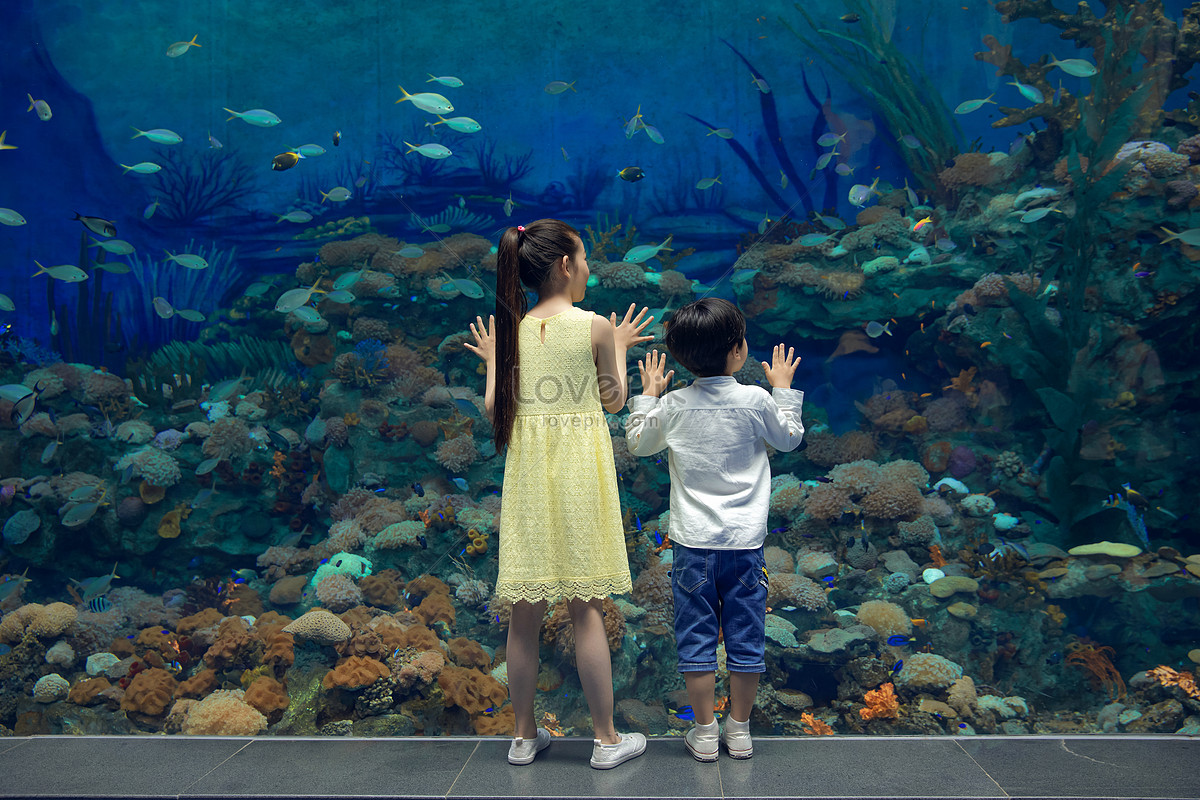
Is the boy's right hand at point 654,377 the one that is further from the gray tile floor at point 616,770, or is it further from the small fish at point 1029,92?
the small fish at point 1029,92

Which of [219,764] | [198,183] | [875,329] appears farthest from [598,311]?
[219,764]

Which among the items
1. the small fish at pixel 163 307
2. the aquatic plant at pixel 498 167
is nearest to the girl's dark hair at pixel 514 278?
the aquatic plant at pixel 498 167

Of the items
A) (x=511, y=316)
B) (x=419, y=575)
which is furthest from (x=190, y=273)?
(x=511, y=316)

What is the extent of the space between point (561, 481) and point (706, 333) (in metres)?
0.74

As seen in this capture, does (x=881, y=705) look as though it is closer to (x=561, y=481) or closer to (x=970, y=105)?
(x=561, y=481)

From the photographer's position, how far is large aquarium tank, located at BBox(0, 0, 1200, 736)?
12.5 feet

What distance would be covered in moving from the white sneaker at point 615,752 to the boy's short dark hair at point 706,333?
1.42 meters

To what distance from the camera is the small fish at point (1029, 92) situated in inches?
214

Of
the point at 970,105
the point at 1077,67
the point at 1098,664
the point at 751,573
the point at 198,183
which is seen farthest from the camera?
the point at 198,183

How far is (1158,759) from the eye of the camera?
7.98 ft

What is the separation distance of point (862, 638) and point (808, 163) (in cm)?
496

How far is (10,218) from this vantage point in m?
5.66

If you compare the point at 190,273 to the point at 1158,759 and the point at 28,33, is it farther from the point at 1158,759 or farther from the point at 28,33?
the point at 1158,759

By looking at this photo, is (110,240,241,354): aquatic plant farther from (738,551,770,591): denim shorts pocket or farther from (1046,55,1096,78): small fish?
(1046,55,1096,78): small fish
